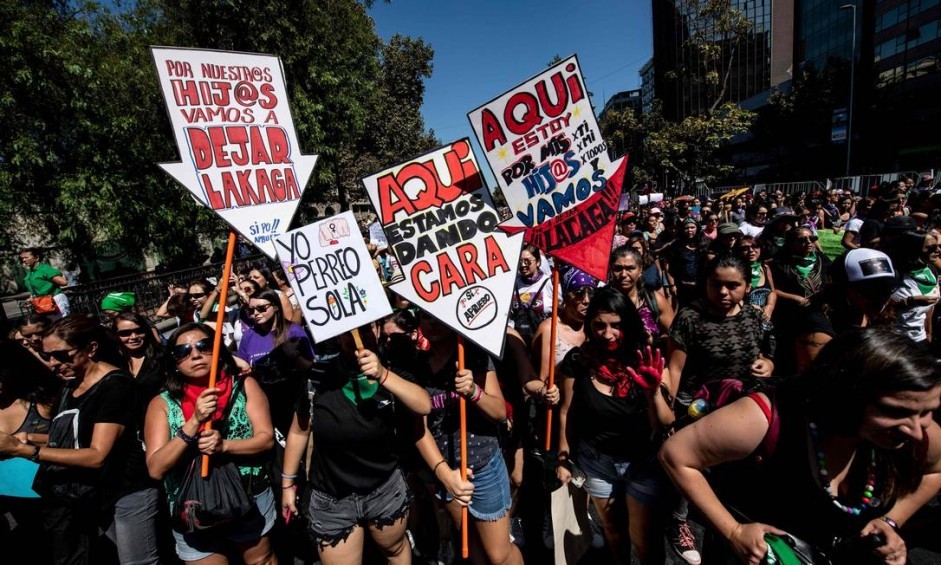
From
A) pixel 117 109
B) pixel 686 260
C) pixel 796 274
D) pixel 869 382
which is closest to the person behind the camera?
pixel 869 382

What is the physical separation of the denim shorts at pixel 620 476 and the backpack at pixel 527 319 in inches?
53.7

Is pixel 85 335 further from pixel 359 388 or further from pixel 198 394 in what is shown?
pixel 359 388

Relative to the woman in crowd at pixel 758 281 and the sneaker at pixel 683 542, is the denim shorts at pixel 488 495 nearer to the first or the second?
the sneaker at pixel 683 542

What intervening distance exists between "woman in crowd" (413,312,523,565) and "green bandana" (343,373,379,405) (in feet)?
1.13

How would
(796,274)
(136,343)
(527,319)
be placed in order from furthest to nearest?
(796,274), (527,319), (136,343)

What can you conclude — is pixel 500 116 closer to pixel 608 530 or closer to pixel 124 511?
pixel 608 530

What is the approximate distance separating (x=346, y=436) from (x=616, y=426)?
145 centimetres

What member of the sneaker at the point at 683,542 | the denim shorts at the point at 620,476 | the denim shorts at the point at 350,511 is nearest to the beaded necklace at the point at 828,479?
the denim shorts at the point at 620,476

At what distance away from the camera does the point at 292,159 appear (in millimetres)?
2965

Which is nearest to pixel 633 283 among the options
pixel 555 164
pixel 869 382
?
pixel 555 164

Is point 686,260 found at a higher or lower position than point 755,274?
lower

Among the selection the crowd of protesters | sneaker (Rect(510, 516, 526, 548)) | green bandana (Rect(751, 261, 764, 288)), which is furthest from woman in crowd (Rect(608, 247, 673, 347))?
sneaker (Rect(510, 516, 526, 548))

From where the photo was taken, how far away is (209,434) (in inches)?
94.8

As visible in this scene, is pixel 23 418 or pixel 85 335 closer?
pixel 85 335
